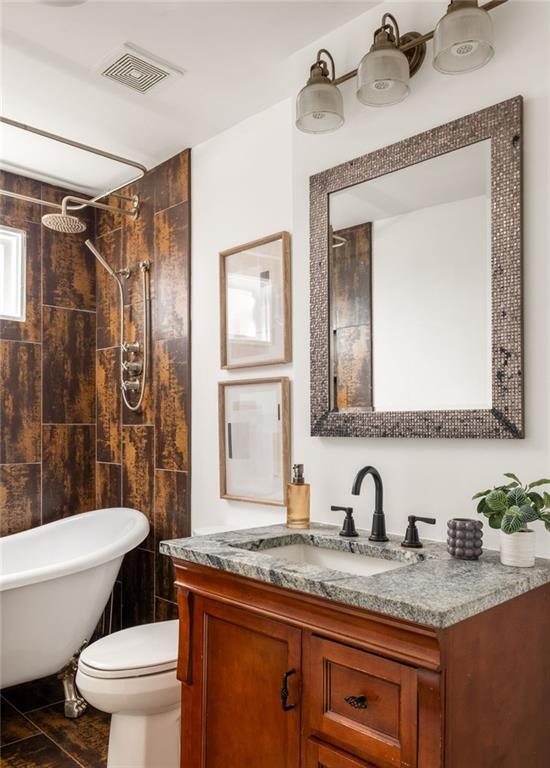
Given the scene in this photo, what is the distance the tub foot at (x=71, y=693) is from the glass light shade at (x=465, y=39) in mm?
2725

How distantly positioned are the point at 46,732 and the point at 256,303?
2.00 meters

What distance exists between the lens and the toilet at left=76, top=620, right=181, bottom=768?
2008 millimetres

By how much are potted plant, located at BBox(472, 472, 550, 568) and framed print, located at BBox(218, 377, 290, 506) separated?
103 cm

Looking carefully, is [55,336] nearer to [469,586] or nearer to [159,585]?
[159,585]

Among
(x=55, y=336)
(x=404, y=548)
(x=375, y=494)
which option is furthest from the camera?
(x=55, y=336)

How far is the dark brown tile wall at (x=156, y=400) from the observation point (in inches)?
116

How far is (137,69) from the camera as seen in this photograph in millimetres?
2240

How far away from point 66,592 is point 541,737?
5.96 ft

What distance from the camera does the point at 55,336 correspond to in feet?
11.2

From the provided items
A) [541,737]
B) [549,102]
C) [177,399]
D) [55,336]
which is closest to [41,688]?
[177,399]

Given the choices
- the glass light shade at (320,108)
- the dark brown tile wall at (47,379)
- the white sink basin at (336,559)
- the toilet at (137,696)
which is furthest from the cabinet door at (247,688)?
the dark brown tile wall at (47,379)

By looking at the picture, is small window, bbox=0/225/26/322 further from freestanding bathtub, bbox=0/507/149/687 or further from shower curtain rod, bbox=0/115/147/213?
freestanding bathtub, bbox=0/507/149/687

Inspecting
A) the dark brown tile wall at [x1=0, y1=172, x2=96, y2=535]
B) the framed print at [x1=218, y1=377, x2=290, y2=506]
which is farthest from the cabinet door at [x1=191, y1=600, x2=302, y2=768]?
the dark brown tile wall at [x1=0, y1=172, x2=96, y2=535]

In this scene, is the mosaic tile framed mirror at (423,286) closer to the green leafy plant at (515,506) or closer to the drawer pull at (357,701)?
the green leafy plant at (515,506)
